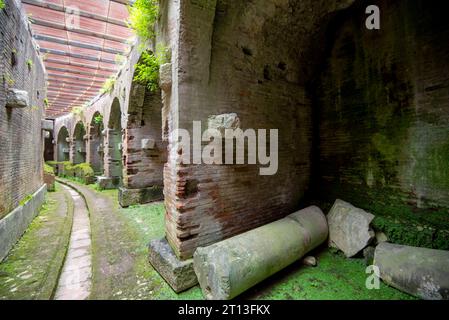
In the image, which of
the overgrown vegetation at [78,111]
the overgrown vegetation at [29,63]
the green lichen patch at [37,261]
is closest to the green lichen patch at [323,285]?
the green lichen patch at [37,261]

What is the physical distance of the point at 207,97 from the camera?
3117mm

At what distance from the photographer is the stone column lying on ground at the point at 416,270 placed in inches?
95.4

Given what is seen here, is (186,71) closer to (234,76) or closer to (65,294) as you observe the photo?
(234,76)

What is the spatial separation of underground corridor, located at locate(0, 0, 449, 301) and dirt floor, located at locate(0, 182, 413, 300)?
0.03 metres

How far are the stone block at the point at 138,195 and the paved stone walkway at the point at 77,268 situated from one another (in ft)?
3.96

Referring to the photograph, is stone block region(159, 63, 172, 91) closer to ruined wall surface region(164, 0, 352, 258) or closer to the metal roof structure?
ruined wall surface region(164, 0, 352, 258)

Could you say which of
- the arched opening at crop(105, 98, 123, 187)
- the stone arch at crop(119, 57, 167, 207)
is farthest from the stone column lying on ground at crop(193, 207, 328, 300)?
the arched opening at crop(105, 98, 123, 187)

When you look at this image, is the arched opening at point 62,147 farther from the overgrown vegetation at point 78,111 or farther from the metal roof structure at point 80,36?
the metal roof structure at point 80,36

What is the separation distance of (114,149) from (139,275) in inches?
298

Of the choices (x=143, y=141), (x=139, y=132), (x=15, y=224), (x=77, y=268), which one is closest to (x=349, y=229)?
(x=77, y=268)

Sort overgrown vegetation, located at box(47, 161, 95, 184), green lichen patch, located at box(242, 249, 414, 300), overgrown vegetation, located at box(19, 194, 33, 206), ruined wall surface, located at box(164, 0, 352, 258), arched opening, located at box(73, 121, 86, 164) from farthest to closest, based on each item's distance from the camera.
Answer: arched opening, located at box(73, 121, 86, 164) < overgrown vegetation, located at box(47, 161, 95, 184) < overgrown vegetation, located at box(19, 194, 33, 206) < ruined wall surface, located at box(164, 0, 352, 258) < green lichen patch, located at box(242, 249, 414, 300)

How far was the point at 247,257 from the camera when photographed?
2.58m

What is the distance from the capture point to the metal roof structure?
5.05 meters
